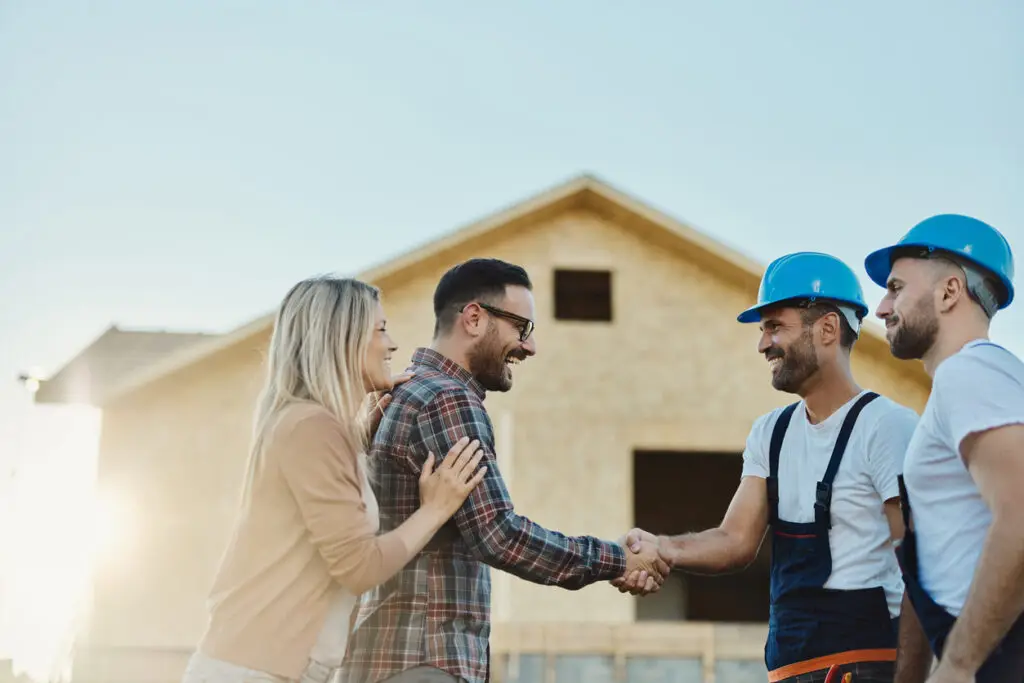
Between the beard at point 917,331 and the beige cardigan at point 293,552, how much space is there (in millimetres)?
1616

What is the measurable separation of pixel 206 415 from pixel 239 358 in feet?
2.65

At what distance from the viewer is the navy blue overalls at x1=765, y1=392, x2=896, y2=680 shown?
3.71 metres

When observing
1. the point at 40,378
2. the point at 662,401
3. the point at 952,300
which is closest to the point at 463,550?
the point at 952,300

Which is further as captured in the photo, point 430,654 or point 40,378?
point 40,378

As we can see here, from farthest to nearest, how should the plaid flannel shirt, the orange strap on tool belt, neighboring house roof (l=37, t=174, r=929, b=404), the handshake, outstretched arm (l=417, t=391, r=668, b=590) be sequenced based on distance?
neighboring house roof (l=37, t=174, r=929, b=404)
the handshake
outstretched arm (l=417, t=391, r=668, b=590)
the orange strap on tool belt
the plaid flannel shirt

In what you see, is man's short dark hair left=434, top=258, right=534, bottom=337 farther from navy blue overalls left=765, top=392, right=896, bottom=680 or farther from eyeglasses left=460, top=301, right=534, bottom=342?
navy blue overalls left=765, top=392, right=896, bottom=680

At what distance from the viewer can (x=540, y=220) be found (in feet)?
48.8

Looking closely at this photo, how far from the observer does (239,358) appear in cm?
1407

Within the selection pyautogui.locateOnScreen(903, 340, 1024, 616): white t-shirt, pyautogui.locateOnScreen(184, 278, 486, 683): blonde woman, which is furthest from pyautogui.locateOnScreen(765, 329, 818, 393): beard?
pyautogui.locateOnScreen(184, 278, 486, 683): blonde woman

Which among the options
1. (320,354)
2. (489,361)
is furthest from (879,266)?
(320,354)

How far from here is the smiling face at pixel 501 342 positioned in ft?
13.8

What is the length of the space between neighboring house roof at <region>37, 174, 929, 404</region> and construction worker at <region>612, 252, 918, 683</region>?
9.81m

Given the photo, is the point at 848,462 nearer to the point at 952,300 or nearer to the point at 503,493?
the point at 952,300

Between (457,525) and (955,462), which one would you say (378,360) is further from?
(955,462)
